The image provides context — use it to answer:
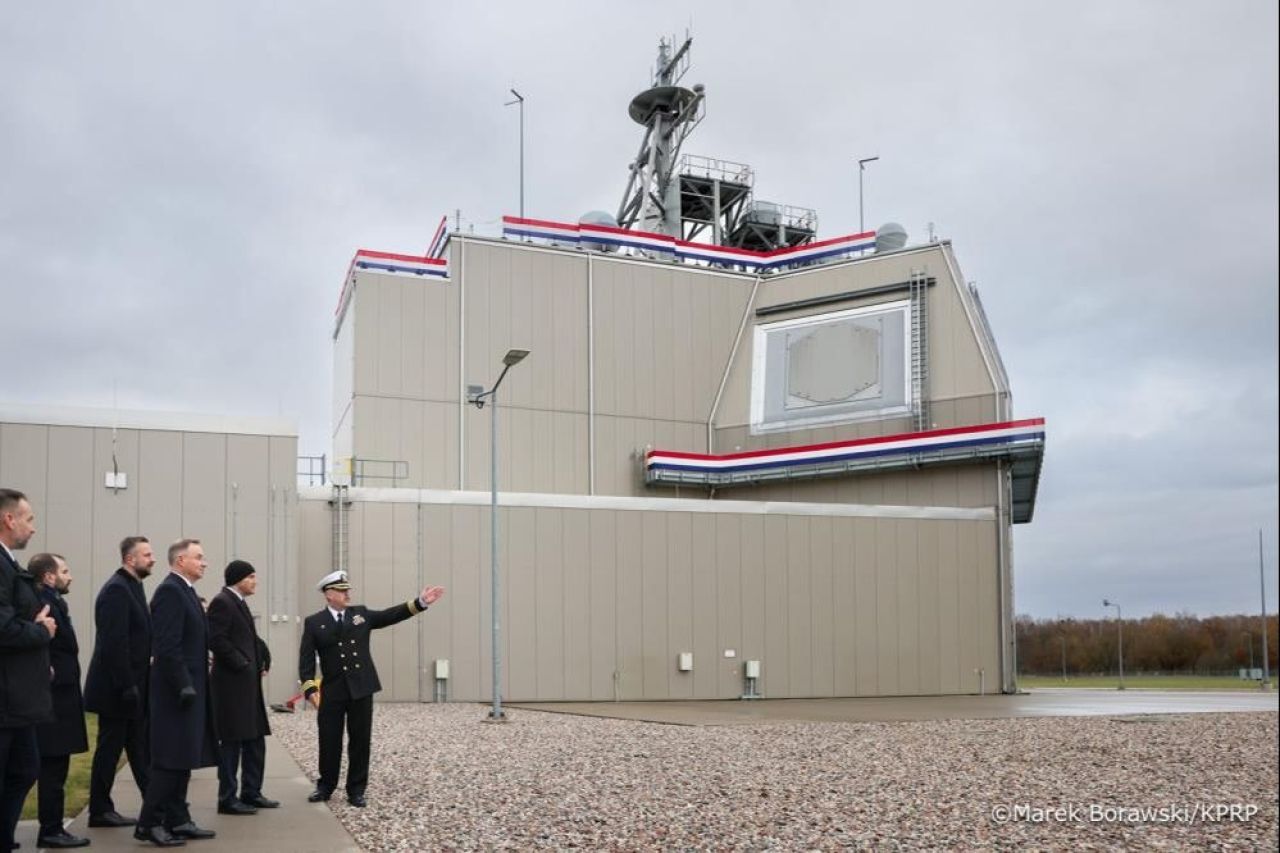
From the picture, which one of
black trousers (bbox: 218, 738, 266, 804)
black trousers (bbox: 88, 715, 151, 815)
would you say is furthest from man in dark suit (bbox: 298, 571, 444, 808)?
black trousers (bbox: 88, 715, 151, 815)

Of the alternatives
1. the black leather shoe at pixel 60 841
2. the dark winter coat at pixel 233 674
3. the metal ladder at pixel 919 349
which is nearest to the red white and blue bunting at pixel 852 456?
the metal ladder at pixel 919 349

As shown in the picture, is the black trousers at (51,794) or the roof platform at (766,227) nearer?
the black trousers at (51,794)

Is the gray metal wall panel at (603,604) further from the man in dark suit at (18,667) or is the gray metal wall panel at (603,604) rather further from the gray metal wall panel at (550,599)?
the man in dark suit at (18,667)

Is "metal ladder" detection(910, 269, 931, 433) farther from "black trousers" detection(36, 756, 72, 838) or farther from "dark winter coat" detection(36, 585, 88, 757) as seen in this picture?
"black trousers" detection(36, 756, 72, 838)

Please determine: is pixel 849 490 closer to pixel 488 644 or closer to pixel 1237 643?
pixel 488 644

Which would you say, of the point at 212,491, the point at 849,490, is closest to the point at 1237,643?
the point at 212,491

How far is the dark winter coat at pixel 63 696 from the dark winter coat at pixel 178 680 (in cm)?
52

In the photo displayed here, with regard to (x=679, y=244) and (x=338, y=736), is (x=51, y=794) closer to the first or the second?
(x=338, y=736)

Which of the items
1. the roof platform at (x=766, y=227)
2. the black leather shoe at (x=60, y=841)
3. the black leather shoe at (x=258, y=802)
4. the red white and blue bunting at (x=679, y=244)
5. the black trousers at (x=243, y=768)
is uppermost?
the roof platform at (x=766, y=227)

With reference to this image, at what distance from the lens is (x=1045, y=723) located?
Answer: 17656mm

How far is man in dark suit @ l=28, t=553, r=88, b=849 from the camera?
25.8 ft

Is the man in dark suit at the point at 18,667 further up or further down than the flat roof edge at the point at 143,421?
further down

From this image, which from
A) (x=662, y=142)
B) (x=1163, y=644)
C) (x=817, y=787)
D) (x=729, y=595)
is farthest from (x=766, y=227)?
(x=1163, y=644)

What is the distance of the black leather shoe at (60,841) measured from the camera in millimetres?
7758
